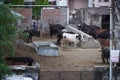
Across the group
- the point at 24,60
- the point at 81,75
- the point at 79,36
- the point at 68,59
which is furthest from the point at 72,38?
the point at 81,75

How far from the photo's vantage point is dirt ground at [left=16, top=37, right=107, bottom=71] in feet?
81.7

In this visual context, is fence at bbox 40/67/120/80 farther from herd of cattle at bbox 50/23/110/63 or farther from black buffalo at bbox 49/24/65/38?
black buffalo at bbox 49/24/65/38

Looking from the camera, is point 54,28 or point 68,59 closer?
point 68,59

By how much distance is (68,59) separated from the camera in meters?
27.9

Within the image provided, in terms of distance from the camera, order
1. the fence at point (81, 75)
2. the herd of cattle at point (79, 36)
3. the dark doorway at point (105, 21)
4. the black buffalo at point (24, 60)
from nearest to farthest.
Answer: the fence at point (81, 75) < the black buffalo at point (24, 60) < the herd of cattle at point (79, 36) < the dark doorway at point (105, 21)

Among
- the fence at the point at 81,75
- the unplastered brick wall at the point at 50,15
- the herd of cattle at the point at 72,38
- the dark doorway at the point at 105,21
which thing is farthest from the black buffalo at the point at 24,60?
the dark doorway at the point at 105,21

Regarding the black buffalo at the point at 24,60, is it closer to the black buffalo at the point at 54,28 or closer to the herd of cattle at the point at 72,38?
the herd of cattle at the point at 72,38

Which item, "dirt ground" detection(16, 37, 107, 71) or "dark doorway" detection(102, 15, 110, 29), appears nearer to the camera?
"dirt ground" detection(16, 37, 107, 71)

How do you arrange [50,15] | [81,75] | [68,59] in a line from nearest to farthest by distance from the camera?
[81,75] < [68,59] < [50,15]

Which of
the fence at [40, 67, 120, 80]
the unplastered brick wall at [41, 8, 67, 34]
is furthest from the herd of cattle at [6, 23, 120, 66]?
the unplastered brick wall at [41, 8, 67, 34]

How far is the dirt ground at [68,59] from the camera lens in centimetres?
2489

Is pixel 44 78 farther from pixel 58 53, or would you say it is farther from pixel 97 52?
pixel 97 52

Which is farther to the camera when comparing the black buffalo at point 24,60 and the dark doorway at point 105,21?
the dark doorway at point 105,21

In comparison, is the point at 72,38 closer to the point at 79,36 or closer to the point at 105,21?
the point at 79,36
